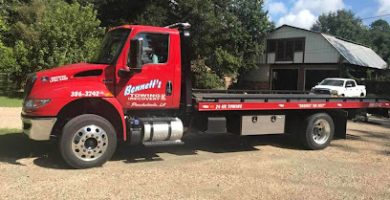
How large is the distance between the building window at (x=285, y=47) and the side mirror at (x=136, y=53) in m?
38.8

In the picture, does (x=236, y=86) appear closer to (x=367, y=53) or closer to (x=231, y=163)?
(x=367, y=53)

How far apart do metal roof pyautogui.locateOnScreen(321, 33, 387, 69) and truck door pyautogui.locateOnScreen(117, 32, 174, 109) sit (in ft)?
115

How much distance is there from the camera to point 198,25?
117ft

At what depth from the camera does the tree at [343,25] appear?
9089 centimetres

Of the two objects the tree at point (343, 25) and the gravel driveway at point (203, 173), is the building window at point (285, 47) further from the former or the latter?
the tree at point (343, 25)

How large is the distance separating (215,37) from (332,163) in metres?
29.0

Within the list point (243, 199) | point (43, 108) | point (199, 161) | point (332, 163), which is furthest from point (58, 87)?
point (332, 163)

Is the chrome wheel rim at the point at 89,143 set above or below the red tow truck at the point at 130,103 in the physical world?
below

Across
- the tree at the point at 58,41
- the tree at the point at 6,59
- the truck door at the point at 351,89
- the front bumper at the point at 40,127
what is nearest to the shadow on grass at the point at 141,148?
the front bumper at the point at 40,127

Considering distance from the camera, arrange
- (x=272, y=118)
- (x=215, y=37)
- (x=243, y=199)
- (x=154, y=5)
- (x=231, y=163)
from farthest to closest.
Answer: (x=215, y=37), (x=154, y=5), (x=272, y=118), (x=231, y=163), (x=243, y=199)

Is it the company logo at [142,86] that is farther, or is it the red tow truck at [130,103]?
the company logo at [142,86]

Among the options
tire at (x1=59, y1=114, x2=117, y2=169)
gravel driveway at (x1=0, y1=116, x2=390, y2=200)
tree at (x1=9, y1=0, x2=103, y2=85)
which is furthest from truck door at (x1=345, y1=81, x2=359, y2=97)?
tire at (x1=59, y1=114, x2=117, y2=169)

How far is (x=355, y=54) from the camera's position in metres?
45.1

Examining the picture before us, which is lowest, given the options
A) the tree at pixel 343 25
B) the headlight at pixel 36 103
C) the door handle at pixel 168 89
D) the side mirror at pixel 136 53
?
the headlight at pixel 36 103
